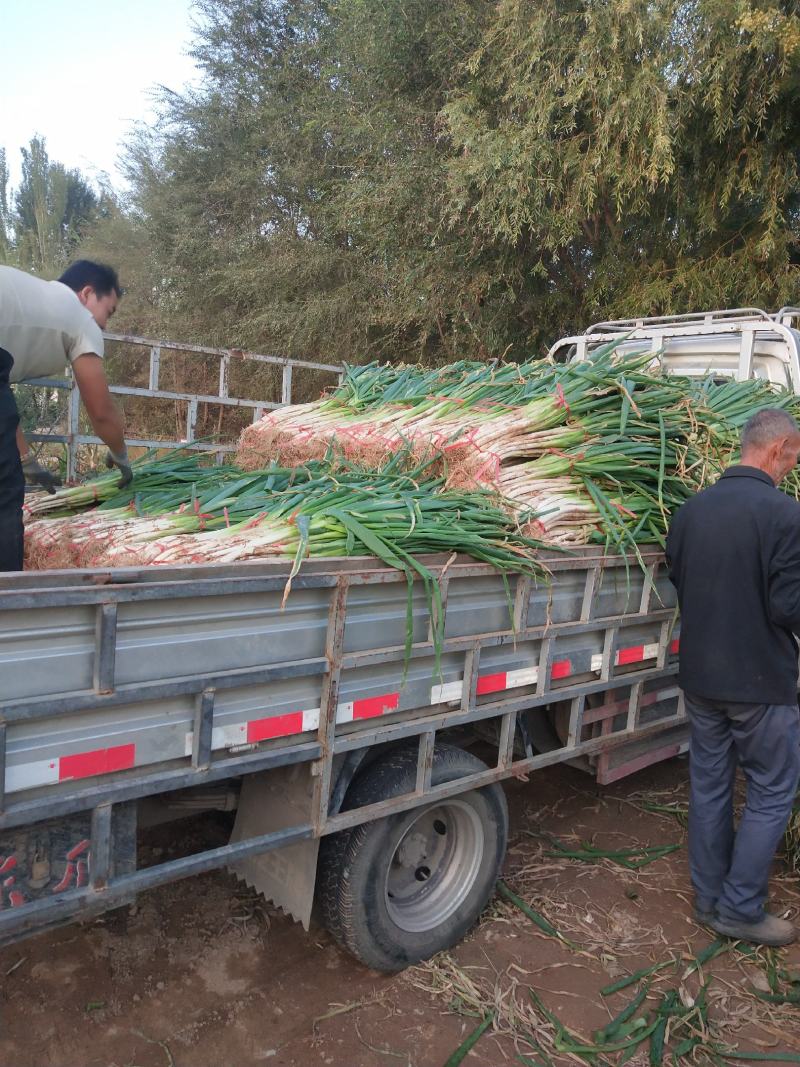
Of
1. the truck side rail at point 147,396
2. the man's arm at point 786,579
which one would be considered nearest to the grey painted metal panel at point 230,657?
the man's arm at point 786,579

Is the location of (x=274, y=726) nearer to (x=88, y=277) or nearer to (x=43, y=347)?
(x=43, y=347)

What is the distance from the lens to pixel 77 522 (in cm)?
319

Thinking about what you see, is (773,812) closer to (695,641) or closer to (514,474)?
(695,641)

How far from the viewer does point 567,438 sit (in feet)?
11.8

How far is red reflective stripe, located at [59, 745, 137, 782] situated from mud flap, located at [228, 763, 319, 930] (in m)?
0.62

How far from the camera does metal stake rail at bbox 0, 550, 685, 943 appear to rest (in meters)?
1.99

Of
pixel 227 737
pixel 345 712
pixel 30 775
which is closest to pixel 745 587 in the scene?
pixel 345 712

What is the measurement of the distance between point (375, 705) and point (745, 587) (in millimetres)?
1560

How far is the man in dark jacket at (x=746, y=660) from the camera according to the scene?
3.13 m

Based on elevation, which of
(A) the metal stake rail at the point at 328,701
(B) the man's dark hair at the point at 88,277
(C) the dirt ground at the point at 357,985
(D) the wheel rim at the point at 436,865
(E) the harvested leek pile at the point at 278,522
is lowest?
(C) the dirt ground at the point at 357,985

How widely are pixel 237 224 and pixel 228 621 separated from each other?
572 inches

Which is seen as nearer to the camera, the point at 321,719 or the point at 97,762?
the point at 97,762

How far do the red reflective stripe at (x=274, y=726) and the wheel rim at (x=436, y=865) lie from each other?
0.86 meters

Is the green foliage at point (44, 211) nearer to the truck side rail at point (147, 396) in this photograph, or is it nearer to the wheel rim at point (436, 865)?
the truck side rail at point (147, 396)
